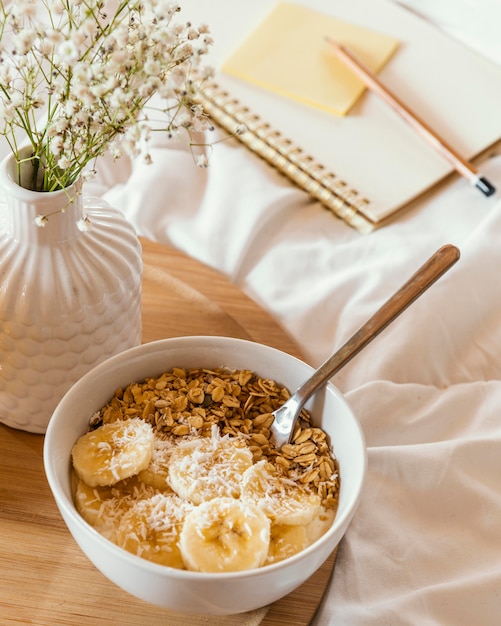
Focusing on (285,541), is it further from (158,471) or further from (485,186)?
(485,186)

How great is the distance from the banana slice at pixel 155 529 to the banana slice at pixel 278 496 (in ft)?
0.21

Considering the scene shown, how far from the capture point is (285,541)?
2.54 ft

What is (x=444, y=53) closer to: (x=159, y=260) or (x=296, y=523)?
(x=159, y=260)

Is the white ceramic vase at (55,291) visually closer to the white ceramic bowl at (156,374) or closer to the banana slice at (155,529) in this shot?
the white ceramic bowl at (156,374)

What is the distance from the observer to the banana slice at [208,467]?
80cm

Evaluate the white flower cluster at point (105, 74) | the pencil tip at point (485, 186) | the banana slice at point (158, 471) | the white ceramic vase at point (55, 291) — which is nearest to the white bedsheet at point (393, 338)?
the pencil tip at point (485, 186)

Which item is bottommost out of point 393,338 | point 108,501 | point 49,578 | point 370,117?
point 49,578

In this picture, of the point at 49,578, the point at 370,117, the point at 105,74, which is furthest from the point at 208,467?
the point at 370,117

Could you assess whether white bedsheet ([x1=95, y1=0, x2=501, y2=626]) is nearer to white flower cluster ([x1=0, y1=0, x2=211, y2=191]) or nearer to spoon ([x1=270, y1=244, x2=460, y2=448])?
spoon ([x1=270, y1=244, x2=460, y2=448])

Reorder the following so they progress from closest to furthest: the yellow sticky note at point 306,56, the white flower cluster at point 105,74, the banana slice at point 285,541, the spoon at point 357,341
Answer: the white flower cluster at point 105,74
the banana slice at point 285,541
the spoon at point 357,341
the yellow sticky note at point 306,56

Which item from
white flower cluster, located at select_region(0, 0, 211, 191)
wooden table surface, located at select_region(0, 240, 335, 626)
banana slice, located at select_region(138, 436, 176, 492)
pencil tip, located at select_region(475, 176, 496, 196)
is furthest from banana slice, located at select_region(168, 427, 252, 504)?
pencil tip, located at select_region(475, 176, 496, 196)

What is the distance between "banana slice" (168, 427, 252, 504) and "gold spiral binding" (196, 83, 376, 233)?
1.81 feet

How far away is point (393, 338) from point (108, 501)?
50 centimetres

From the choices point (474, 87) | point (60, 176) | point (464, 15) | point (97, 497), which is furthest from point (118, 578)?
point (464, 15)
